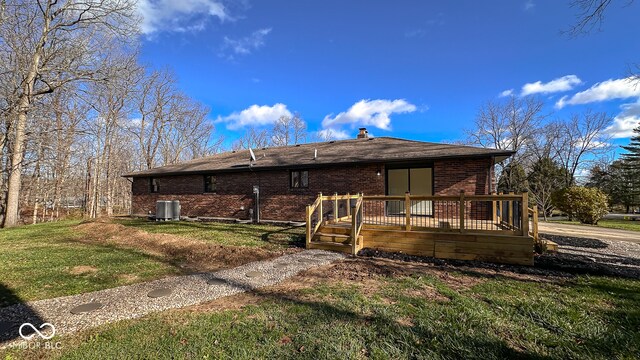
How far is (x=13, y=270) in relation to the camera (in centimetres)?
555

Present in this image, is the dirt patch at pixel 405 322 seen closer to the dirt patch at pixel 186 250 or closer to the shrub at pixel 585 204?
the dirt patch at pixel 186 250

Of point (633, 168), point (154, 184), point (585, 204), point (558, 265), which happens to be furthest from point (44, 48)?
point (633, 168)

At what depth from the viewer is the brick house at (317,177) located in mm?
9922

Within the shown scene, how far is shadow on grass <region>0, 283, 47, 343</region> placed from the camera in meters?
3.03

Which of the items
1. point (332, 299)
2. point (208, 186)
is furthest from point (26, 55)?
point (332, 299)

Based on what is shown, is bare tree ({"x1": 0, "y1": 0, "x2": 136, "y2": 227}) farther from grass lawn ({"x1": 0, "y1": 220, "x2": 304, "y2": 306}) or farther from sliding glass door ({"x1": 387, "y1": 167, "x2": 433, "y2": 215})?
sliding glass door ({"x1": 387, "y1": 167, "x2": 433, "y2": 215})

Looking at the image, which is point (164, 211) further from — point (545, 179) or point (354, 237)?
point (545, 179)

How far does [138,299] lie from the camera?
13.2 ft

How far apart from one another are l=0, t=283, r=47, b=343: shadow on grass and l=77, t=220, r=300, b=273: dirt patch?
7.55ft

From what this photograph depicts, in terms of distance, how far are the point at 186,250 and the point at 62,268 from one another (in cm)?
243

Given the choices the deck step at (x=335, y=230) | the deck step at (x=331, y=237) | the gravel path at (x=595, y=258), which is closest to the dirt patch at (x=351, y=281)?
the deck step at (x=331, y=237)

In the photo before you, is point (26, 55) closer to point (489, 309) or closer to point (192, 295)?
point (192, 295)

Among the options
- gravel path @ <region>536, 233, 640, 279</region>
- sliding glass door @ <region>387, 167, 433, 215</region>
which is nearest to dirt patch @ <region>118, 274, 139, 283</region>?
gravel path @ <region>536, 233, 640, 279</region>

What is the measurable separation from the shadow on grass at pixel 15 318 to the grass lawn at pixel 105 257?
0.05 m
